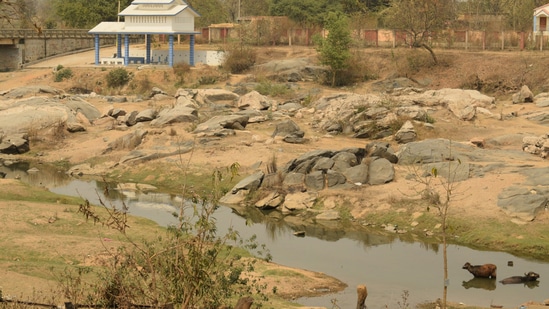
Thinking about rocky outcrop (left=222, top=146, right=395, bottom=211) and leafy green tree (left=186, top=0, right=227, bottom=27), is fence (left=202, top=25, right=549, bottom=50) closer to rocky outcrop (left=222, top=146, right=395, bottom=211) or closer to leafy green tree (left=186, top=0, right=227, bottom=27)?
leafy green tree (left=186, top=0, right=227, bottom=27)

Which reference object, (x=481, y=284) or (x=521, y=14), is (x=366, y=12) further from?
(x=481, y=284)

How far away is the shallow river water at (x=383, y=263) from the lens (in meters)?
18.0

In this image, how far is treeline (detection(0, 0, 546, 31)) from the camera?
49.3m

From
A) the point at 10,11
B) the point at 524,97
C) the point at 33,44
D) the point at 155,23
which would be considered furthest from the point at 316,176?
the point at 33,44

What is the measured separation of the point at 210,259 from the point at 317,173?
16.1m

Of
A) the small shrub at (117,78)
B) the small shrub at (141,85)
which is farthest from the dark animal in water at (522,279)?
the small shrub at (117,78)

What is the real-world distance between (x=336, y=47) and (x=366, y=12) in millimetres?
14188

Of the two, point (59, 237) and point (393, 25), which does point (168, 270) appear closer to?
point (59, 237)

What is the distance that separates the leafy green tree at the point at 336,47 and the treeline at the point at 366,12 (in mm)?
2965

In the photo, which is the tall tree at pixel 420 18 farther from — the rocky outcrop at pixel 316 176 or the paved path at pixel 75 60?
the rocky outcrop at pixel 316 176

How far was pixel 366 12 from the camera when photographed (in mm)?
58719

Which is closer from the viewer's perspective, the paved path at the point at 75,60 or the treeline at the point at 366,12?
the treeline at the point at 366,12

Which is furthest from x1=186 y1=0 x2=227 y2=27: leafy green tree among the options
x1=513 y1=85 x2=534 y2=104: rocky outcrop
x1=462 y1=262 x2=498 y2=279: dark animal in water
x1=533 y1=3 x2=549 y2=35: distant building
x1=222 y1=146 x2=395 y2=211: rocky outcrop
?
x1=462 y1=262 x2=498 y2=279: dark animal in water

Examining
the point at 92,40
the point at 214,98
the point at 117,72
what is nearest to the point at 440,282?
the point at 214,98
